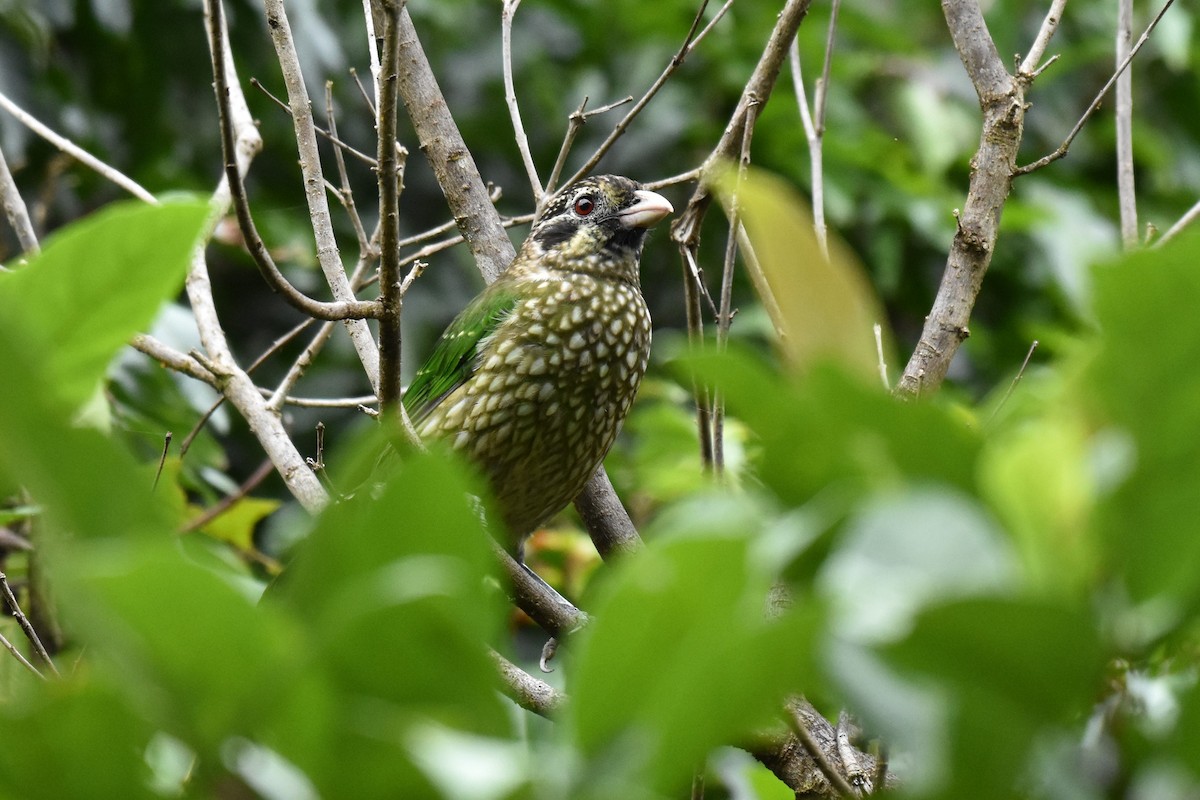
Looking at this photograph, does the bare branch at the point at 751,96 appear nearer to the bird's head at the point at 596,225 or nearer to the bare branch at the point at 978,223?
the bare branch at the point at 978,223

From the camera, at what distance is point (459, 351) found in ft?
13.3

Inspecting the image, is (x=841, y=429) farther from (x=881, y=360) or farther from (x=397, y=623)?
(x=881, y=360)

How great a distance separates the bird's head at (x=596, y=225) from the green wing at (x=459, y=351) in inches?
11.1

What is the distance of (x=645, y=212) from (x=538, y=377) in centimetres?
73

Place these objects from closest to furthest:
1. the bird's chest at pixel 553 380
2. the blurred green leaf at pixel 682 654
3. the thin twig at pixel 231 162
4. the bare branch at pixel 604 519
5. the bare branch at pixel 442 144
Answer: the blurred green leaf at pixel 682 654 < the thin twig at pixel 231 162 < the bare branch at pixel 604 519 < the bare branch at pixel 442 144 < the bird's chest at pixel 553 380

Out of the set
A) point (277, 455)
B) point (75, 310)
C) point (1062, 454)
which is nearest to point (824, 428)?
point (1062, 454)

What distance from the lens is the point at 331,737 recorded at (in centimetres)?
→ 79

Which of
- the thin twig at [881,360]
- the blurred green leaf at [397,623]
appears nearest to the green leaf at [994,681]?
the blurred green leaf at [397,623]

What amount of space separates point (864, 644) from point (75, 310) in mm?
566

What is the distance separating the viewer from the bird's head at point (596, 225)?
4238 millimetres

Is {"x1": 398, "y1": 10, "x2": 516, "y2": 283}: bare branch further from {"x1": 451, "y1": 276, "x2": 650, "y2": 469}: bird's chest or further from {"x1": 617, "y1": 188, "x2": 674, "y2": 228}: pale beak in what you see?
{"x1": 617, "y1": 188, "x2": 674, "y2": 228}: pale beak

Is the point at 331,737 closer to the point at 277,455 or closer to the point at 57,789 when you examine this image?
the point at 57,789

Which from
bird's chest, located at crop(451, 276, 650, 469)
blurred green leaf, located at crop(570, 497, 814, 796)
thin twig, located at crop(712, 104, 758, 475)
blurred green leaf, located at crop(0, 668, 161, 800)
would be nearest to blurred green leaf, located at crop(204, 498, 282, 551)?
bird's chest, located at crop(451, 276, 650, 469)

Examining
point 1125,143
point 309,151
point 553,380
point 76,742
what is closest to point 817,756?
point 76,742
